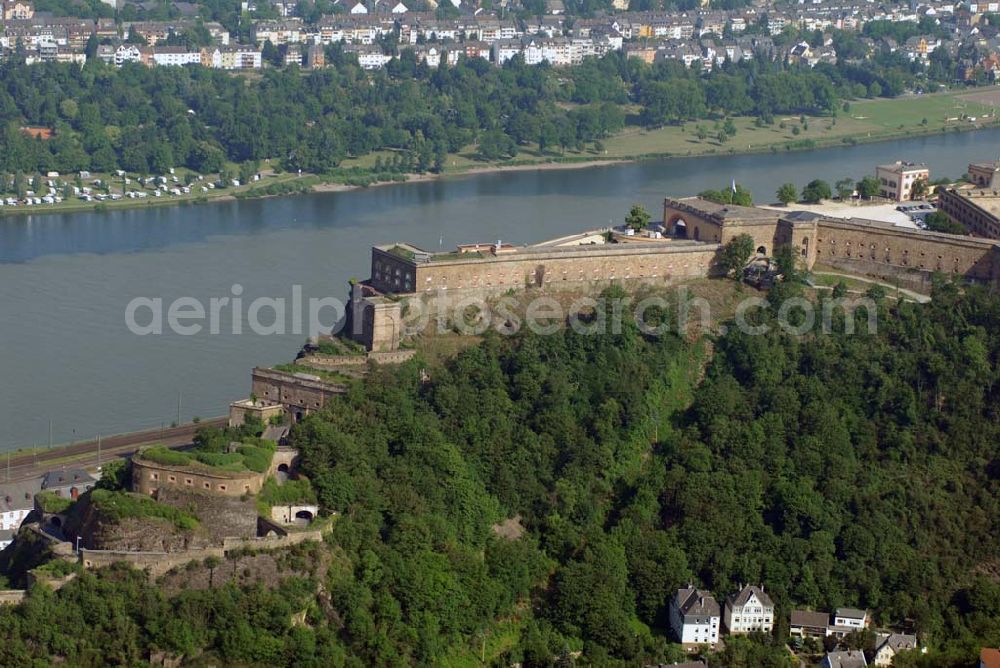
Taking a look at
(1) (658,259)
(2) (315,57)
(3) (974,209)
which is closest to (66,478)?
(1) (658,259)

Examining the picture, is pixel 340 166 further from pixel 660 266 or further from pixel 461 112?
pixel 660 266

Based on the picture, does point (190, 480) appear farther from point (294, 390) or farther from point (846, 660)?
point (846, 660)

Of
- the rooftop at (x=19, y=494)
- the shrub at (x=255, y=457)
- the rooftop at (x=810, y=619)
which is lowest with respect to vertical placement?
the rooftop at (x=810, y=619)

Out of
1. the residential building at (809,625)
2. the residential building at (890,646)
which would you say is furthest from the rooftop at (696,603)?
the residential building at (890,646)

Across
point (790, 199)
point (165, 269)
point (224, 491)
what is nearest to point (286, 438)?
point (224, 491)

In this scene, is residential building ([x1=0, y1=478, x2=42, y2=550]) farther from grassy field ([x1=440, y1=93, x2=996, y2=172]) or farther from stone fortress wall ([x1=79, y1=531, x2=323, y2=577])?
grassy field ([x1=440, y1=93, x2=996, y2=172])

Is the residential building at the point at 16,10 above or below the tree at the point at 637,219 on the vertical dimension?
above

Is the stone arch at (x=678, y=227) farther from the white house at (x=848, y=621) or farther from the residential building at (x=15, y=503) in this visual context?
the residential building at (x=15, y=503)

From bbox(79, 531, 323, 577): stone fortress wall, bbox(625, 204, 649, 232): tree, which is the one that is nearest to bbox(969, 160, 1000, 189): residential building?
bbox(625, 204, 649, 232): tree
